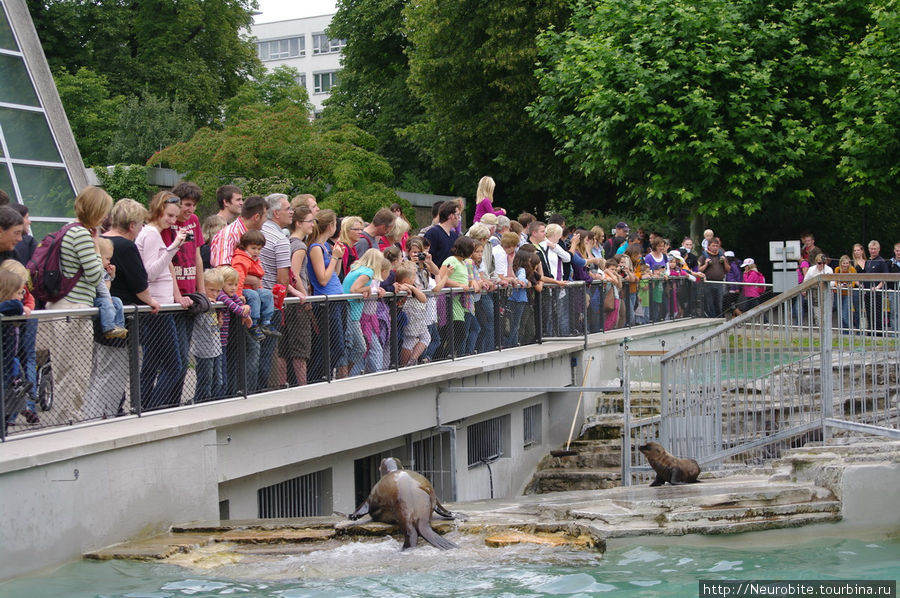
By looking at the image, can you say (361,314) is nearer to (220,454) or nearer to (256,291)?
(256,291)

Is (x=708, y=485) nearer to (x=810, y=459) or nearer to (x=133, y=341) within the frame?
(x=810, y=459)

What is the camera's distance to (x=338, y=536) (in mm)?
9156

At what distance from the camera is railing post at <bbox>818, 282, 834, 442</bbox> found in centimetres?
1178

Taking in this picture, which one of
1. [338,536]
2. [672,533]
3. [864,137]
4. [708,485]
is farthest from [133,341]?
[864,137]

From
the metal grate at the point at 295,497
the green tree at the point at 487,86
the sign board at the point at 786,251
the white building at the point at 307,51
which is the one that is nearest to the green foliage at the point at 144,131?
the green tree at the point at 487,86

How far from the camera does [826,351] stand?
465 inches

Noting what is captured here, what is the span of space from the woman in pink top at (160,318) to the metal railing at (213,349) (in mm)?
13

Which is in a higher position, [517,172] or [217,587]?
[517,172]

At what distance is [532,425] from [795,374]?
7.34 metres

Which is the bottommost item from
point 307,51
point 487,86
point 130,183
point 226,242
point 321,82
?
point 226,242

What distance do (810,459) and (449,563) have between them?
4358mm

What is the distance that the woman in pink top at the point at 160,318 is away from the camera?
9.88m

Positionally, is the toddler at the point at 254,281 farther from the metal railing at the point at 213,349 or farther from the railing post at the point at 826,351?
the railing post at the point at 826,351

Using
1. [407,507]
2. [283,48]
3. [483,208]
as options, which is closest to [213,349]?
[407,507]
